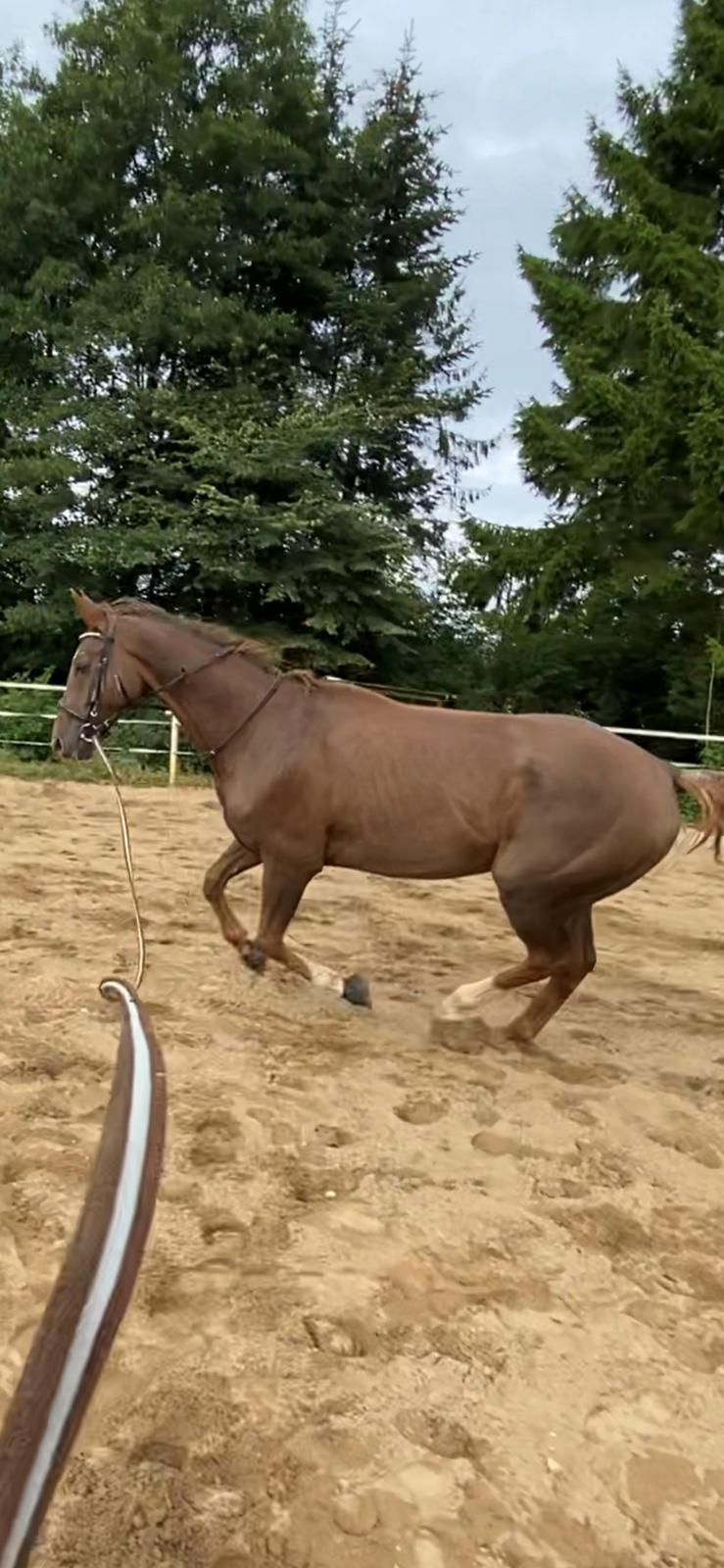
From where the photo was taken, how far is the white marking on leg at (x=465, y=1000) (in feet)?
13.4

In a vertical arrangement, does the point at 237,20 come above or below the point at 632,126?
above

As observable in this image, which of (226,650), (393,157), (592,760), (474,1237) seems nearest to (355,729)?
(226,650)

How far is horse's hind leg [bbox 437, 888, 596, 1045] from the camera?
392cm

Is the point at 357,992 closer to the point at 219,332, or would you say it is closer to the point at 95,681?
the point at 95,681

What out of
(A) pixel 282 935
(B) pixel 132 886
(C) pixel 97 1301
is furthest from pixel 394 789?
(C) pixel 97 1301

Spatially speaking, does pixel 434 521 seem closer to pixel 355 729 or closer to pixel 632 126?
pixel 632 126

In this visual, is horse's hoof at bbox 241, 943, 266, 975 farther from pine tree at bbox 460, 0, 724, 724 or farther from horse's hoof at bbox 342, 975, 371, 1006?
pine tree at bbox 460, 0, 724, 724

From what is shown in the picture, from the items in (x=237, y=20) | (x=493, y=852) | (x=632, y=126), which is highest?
(x=237, y=20)

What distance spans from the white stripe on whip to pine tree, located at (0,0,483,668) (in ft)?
50.4

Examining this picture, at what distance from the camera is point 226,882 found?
4.54m

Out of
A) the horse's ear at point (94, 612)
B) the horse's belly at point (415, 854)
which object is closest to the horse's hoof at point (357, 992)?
the horse's belly at point (415, 854)

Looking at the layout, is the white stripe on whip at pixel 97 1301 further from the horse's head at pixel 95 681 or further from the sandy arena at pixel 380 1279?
the horse's head at pixel 95 681

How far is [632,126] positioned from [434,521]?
22.7 ft

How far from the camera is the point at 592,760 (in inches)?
154
